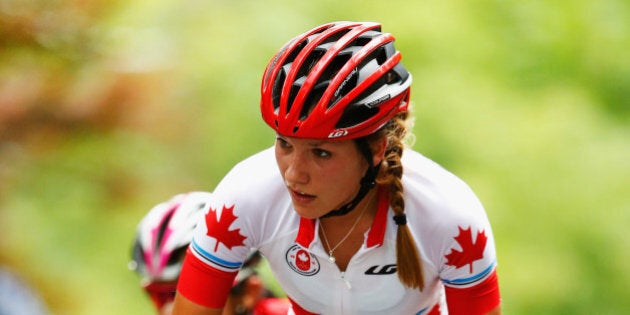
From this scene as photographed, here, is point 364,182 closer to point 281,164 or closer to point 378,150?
point 378,150

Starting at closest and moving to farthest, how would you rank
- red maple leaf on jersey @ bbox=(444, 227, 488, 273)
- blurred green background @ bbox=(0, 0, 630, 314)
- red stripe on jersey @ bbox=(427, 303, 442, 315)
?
red maple leaf on jersey @ bbox=(444, 227, 488, 273) → red stripe on jersey @ bbox=(427, 303, 442, 315) → blurred green background @ bbox=(0, 0, 630, 314)

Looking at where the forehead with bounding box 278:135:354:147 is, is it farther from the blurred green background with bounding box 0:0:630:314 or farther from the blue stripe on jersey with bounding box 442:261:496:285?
the blurred green background with bounding box 0:0:630:314

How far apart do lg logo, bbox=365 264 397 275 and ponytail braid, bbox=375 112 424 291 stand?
31 millimetres

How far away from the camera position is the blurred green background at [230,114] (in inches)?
177

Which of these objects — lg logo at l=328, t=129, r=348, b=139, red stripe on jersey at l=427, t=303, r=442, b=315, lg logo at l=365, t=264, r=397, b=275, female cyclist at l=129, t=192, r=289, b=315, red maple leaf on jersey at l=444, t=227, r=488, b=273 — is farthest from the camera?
female cyclist at l=129, t=192, r=289, b=315

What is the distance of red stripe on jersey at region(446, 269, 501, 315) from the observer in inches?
77.7

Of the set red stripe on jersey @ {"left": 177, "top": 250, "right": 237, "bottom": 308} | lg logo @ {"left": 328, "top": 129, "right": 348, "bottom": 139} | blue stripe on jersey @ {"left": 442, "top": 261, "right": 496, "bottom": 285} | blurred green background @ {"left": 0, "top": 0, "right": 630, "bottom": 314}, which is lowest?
blurred green background @ {"left": 0, "top": 0, "right": 630, "bottom": 314}

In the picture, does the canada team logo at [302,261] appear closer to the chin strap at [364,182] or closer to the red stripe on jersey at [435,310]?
the chin strap at [364,182]

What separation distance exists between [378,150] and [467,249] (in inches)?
11.4

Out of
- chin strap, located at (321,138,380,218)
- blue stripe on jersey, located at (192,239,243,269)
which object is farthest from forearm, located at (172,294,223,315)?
chin strap, located at (321,138,380,218)

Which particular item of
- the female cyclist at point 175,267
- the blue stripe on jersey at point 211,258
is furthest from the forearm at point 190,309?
the female cyclist at point 175,267

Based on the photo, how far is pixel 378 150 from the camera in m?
1.92

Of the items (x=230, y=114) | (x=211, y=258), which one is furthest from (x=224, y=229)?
(x=230, y=114)

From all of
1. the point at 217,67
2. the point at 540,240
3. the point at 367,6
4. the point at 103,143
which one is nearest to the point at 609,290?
the point at 540,240
